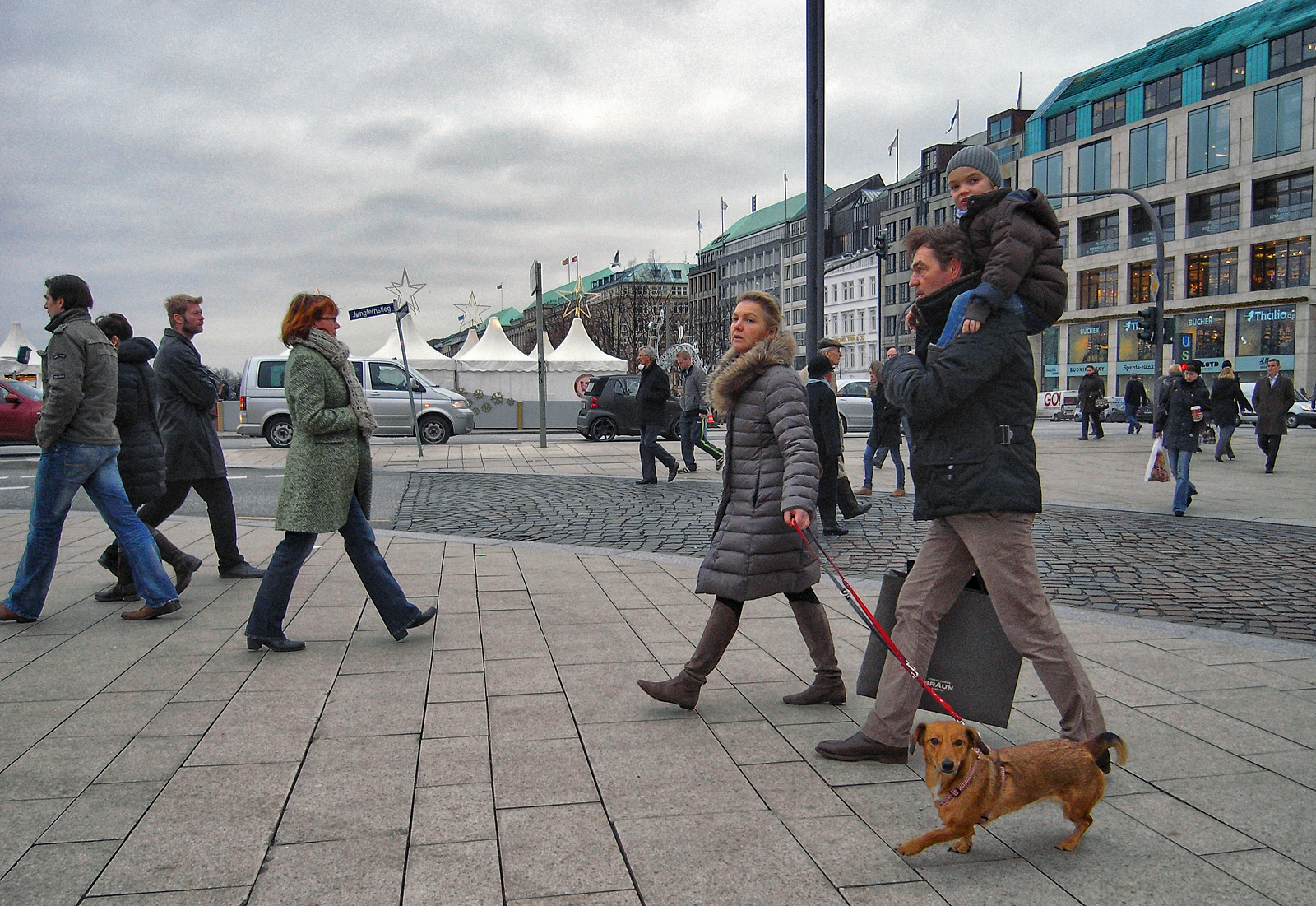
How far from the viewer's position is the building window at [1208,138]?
52188 millimetres

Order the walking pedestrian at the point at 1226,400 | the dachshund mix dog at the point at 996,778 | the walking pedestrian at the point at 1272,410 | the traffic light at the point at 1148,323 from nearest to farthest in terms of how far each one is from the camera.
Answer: the dachshund mix dog at the point at 996,778 → the walking pedestrian at the point at 1272,410 → the walking pedestrian at the point at 1226,400 → the traffic light at the point at 1148,323

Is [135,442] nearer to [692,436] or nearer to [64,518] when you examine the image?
[64,518]

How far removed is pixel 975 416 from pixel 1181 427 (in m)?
9.17

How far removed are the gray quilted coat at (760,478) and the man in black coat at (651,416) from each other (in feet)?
30.6

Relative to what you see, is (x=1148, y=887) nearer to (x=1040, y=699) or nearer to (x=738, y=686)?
(x=1040, y=699)

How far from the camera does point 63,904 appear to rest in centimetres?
251

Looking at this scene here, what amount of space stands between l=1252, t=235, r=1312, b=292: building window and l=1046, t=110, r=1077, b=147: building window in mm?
15249

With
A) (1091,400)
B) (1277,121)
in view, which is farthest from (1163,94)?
(1091,400)

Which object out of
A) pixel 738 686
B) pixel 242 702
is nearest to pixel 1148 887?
pixel 738 686

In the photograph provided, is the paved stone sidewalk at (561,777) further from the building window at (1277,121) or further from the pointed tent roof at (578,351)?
the building window at (1277,121)

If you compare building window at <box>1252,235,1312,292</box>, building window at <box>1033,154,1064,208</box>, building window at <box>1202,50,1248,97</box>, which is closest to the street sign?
building window at <box>1252,235,1312,292</box>

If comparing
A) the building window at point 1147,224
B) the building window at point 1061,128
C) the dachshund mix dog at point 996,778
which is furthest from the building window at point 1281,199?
the dachshund mix dog at point 996,778

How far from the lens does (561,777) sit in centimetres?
336

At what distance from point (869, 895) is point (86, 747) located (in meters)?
2.79
